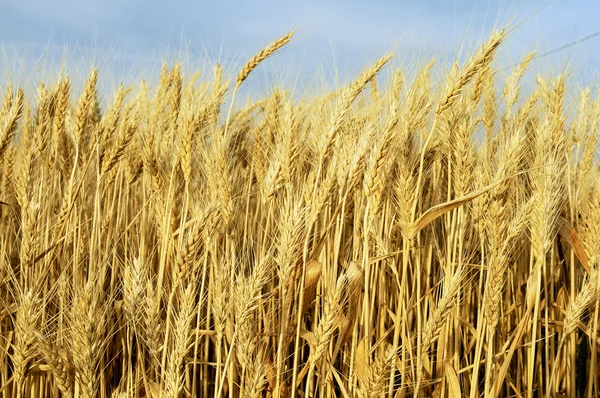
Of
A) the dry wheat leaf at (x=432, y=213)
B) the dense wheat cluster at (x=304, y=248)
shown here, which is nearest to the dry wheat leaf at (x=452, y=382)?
the dense wheat cluster at (x=304, y=248)

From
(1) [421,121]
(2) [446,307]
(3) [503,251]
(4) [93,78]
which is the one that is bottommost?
(2) [446,307]

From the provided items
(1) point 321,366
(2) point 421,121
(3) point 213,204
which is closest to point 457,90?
(2) point 421,121

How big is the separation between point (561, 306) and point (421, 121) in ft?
3.72

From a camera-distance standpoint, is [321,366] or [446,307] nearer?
[446,307]

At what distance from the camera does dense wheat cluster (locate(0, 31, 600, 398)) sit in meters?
1.85

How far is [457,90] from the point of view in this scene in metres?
2.05

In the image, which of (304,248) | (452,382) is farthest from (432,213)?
(452,382)

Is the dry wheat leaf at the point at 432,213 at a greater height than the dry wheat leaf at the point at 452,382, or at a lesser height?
greater

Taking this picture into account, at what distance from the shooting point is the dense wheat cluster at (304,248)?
1.85 meters

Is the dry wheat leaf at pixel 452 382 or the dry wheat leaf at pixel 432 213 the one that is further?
the dry wheat leaf at pixel 452 382

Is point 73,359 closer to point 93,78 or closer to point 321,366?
point 321,366

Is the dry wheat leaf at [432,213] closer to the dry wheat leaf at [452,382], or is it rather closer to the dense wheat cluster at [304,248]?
the dense wheat cluster at [304,248]

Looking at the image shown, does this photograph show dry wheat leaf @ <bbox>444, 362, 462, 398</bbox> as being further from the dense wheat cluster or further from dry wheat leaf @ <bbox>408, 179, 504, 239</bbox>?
dry wheat leaf @ <bbox>408, 179, 504, 239</bbox>

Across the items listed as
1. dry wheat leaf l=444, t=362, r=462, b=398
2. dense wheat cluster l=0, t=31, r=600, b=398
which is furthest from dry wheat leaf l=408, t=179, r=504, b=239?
dry wheat leaf l=444, t=362, r=462, b=398
